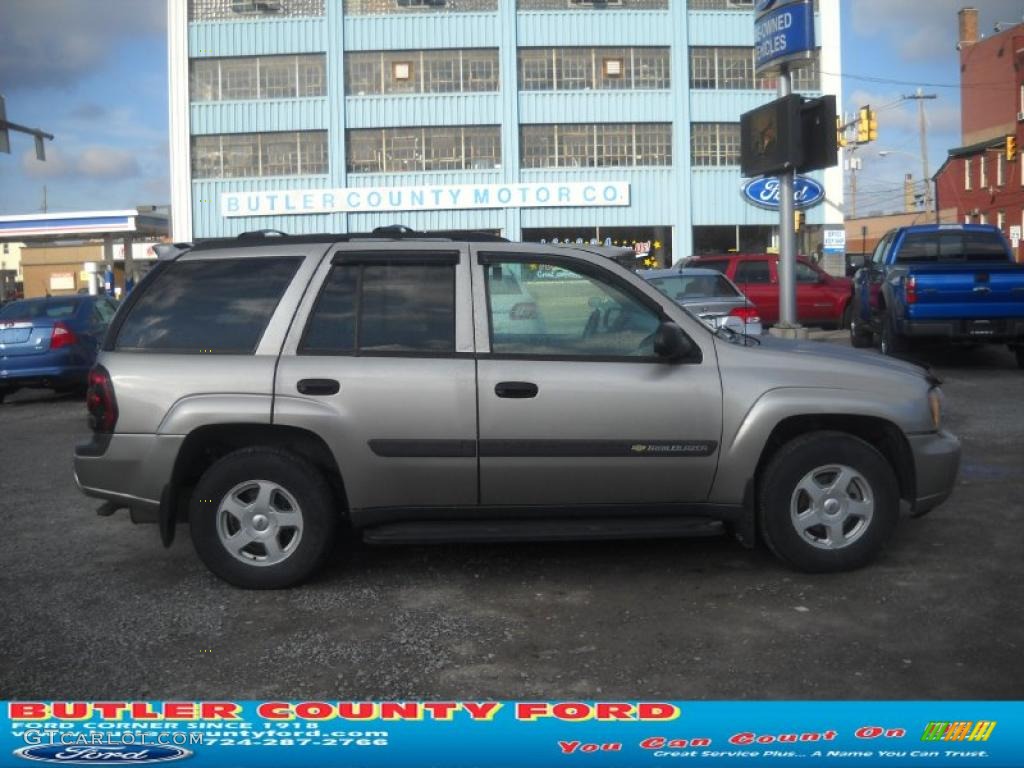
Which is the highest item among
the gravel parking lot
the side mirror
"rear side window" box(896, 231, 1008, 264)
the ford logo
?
"rear side window" box(896, 231, 1008, 264)

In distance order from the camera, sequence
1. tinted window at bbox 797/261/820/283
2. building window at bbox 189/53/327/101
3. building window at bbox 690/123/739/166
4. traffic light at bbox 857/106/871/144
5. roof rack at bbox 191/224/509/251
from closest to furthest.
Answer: roof rack at bbox 191/224/509/251 → tinted window at bbox 797/261/820/283 → traffic light at bbox 857/106/871/144 → building window at bbox 189/53/327/101 → building window at bbox 690/123/739/166

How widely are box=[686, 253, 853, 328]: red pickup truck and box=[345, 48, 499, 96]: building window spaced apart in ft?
71.2

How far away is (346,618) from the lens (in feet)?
16.6

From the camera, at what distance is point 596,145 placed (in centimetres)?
4144

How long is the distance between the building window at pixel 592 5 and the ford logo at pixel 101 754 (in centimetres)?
4079

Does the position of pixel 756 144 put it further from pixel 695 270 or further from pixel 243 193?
pixel 243 193

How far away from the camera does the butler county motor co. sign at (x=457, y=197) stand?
41156mm

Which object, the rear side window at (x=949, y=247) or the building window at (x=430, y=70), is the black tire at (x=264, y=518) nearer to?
the rear side window at (x=949, y=247)

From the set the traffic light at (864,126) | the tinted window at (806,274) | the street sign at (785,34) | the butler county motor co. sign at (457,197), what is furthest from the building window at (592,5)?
the street sign at (785,34)

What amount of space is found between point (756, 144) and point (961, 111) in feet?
162

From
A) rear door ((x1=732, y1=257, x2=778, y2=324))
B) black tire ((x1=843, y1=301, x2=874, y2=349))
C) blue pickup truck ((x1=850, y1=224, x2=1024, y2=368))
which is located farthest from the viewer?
rear door ((x1=732, y1=257, x2=778, y2=324))

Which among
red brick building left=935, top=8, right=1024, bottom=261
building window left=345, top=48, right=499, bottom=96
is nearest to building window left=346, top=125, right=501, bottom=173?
building window left=345, top=48, right=499, bottom=96

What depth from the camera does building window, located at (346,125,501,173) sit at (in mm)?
41281

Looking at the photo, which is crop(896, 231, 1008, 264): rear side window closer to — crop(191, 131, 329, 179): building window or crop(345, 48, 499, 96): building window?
crop(345, 48, 499, 96): building window
